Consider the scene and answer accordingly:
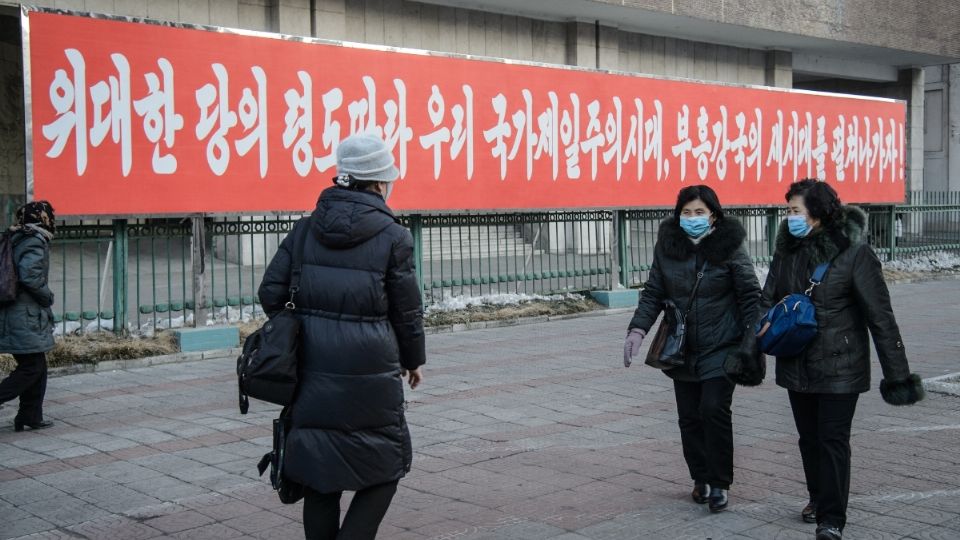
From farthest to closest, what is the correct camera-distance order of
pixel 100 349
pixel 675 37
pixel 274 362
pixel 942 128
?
1. pixel 942 128
2. pixel 675 37
3. pixel 100 349
4. pixel 274 362

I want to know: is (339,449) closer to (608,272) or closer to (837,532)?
(837,532)

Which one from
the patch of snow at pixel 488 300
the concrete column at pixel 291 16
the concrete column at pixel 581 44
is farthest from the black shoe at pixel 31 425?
the concrete column at pixel 581 44

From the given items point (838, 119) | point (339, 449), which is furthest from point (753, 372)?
point (838, 119)

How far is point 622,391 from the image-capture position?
8.48m

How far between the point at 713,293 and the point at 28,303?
4.76m

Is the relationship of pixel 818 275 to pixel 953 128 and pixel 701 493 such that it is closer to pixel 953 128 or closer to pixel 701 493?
pixel 701 493

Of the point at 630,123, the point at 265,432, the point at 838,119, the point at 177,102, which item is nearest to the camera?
the point at 265,432

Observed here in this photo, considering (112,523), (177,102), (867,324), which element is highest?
(177,102)

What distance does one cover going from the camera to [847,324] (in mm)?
4664

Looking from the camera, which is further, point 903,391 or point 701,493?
point 701,493

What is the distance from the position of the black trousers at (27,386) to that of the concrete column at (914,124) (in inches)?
1217

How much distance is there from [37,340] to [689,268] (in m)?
4.60

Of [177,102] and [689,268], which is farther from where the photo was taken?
[177,102]

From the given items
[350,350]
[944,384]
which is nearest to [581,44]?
[944,384]
